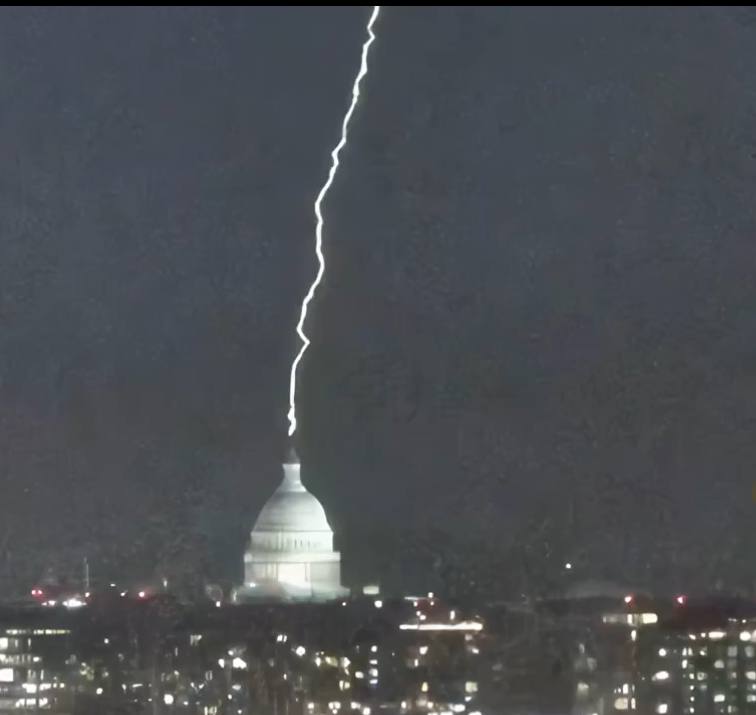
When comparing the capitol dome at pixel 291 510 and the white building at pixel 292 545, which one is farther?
the capitol dome at pixel 291 510

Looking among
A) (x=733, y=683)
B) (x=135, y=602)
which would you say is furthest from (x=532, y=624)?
(x=135, y=602)

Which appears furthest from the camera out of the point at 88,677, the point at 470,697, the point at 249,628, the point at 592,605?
the point at 249,628

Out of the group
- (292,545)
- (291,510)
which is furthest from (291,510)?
(292,545)

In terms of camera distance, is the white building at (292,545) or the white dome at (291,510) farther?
the white dome at (291,510)

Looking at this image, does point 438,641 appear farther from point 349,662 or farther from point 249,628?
point 249,628

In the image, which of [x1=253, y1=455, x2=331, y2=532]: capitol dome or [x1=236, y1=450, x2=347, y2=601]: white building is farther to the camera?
[x1=253, y1=455, x2=331, y2=532]: capitol dome

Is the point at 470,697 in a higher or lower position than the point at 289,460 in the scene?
lower

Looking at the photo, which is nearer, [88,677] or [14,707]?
[14,707]

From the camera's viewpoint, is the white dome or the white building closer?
the white building
